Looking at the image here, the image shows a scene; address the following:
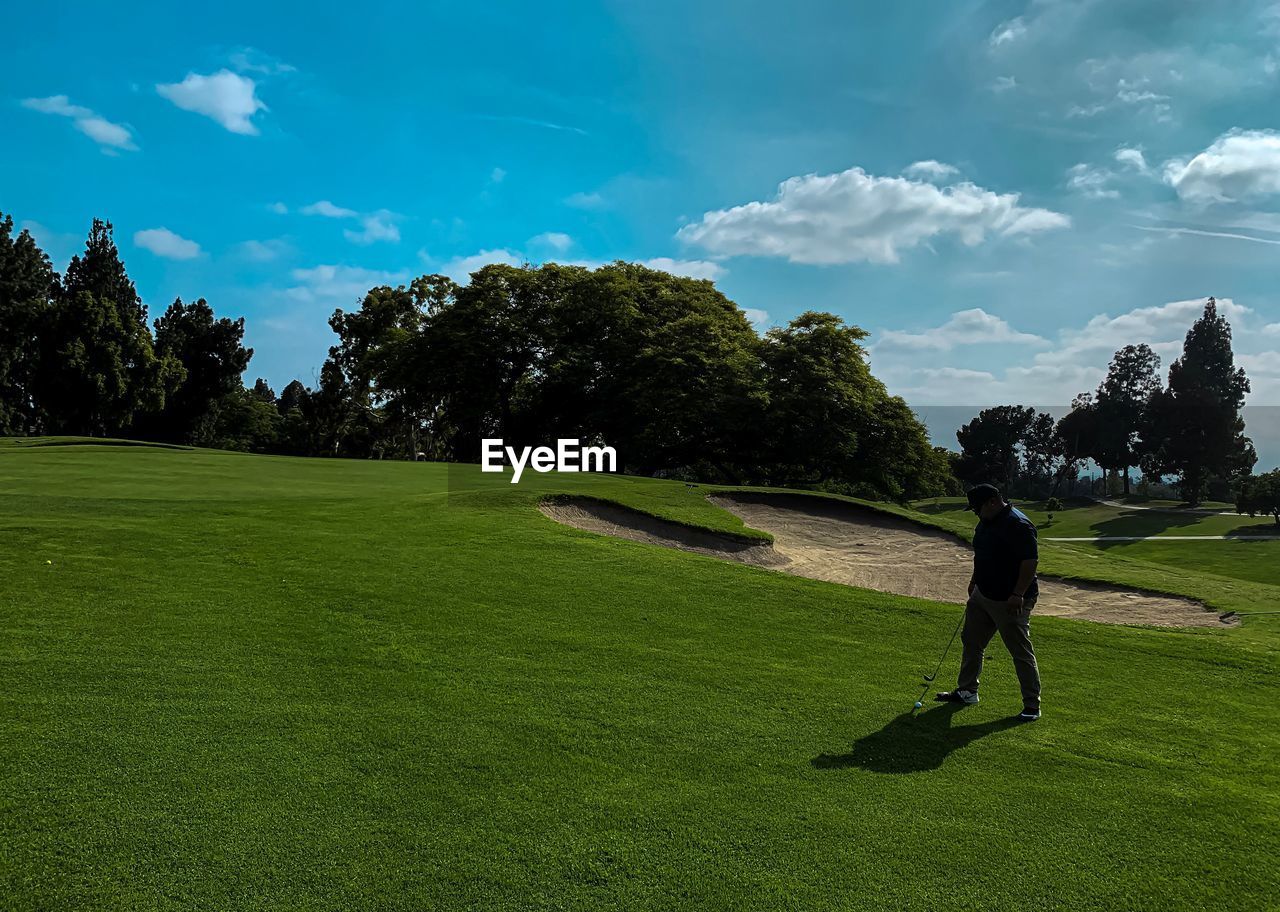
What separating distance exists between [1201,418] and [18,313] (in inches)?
4377

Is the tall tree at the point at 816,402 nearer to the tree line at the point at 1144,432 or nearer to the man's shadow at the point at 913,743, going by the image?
the man's shadow at the point at 913,743

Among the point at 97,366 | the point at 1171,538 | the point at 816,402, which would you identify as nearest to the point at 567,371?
the point at 816,402

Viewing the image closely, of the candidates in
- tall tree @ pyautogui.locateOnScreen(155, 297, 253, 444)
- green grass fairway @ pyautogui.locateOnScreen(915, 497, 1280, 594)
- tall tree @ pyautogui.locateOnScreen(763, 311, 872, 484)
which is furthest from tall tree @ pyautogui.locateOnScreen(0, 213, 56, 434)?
green grass fairway @ pyautogui.locateOnScreen(915, 497, 1280, 594)

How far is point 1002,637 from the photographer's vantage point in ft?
26.8

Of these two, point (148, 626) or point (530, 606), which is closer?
point (148, 626)

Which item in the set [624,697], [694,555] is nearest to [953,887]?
[624,697]

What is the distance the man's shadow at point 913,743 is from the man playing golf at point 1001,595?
14.9 inches

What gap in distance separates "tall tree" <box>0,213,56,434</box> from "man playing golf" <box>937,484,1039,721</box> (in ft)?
220

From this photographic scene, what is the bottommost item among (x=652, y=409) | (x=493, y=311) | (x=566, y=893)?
(x=566, y=893)

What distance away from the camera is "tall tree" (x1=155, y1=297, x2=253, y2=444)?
69562mm

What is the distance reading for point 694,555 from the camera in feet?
50.4

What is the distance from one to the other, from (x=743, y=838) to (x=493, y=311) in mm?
47289

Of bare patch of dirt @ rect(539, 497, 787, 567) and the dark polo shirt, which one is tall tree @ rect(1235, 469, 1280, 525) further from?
the dark polo shirt

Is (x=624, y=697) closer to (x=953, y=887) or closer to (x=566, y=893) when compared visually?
(x=566, y=893)
